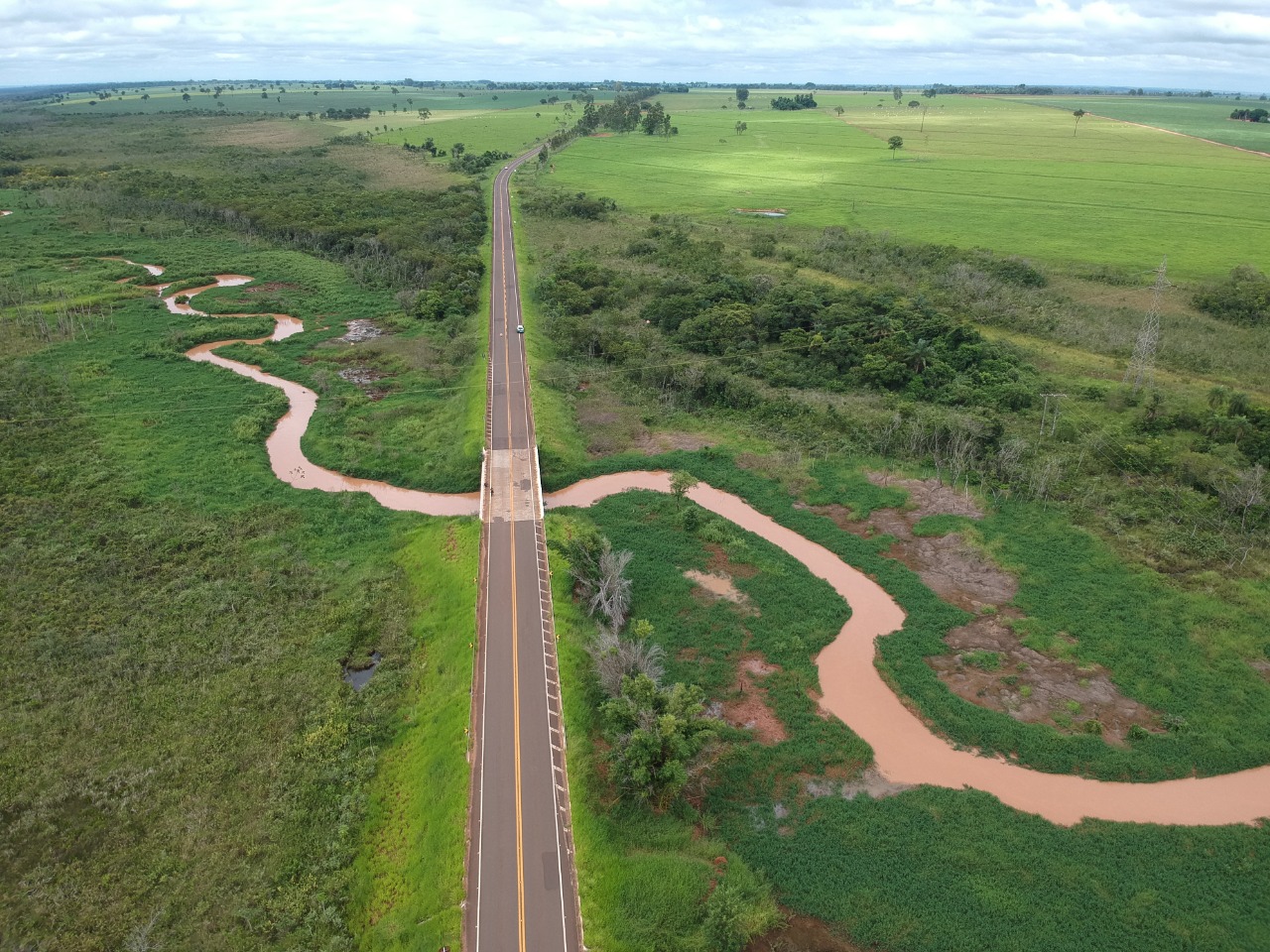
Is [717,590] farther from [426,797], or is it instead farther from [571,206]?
[571,206]

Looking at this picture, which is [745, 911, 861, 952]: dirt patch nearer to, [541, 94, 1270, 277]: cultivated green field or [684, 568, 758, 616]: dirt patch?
[684, 568, 758, 616]: dirt patch

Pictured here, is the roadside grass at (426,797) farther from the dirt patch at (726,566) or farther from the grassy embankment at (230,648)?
the dirt patch at (726,566)

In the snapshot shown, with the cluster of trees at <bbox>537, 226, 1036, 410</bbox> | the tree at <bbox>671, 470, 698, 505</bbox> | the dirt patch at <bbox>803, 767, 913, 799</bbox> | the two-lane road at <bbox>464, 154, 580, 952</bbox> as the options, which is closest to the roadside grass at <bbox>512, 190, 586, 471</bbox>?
the cluster of trees at <bbox>537, 226, 1036, 410</bbox>

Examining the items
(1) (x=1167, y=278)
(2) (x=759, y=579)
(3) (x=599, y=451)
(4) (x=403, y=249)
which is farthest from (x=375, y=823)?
(1) (x=1167, y=278)

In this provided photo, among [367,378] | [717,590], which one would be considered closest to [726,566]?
[717,590]

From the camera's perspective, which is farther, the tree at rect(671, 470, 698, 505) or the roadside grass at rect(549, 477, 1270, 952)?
the tree at rect(671, 470, 698, 505)
